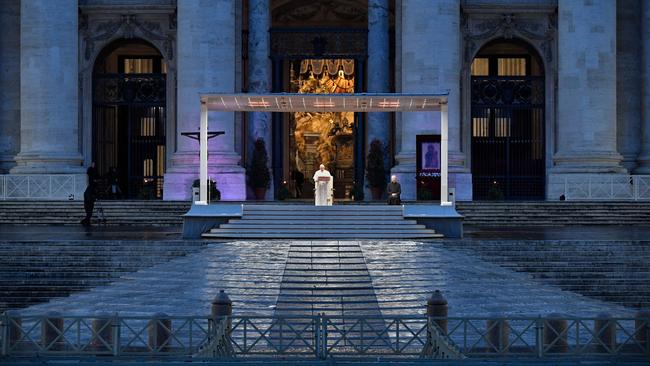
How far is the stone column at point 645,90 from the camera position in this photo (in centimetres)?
4612

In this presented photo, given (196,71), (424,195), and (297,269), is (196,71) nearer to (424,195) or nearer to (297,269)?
(424,195)

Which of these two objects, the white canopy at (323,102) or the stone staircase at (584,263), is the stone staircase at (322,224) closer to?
the stone staircase at (584,263)

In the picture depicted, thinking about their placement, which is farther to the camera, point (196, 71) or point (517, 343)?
point (196, 71)

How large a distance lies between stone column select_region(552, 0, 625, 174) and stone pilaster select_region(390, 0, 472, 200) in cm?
395

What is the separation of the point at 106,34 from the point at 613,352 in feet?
114

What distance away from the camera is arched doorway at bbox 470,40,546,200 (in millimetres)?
47312

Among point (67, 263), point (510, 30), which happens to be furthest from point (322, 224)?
point (510, 30)

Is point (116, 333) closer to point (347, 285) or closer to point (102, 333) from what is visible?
point (102, 333)

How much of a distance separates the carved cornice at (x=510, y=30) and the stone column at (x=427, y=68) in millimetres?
3103

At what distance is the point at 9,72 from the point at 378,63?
46.7 ft

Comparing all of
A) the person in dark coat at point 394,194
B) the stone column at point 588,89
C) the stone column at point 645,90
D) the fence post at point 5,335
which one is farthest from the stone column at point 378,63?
the fence post at point 5,335

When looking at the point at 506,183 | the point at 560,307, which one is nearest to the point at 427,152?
the point at 506,183

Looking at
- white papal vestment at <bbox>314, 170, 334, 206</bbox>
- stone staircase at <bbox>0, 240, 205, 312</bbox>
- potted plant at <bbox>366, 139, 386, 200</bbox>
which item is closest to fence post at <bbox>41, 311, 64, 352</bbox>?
stone staircase at <bbox>0, 240, 205, 312</bbox>

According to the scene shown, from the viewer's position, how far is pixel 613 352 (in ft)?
51.6
